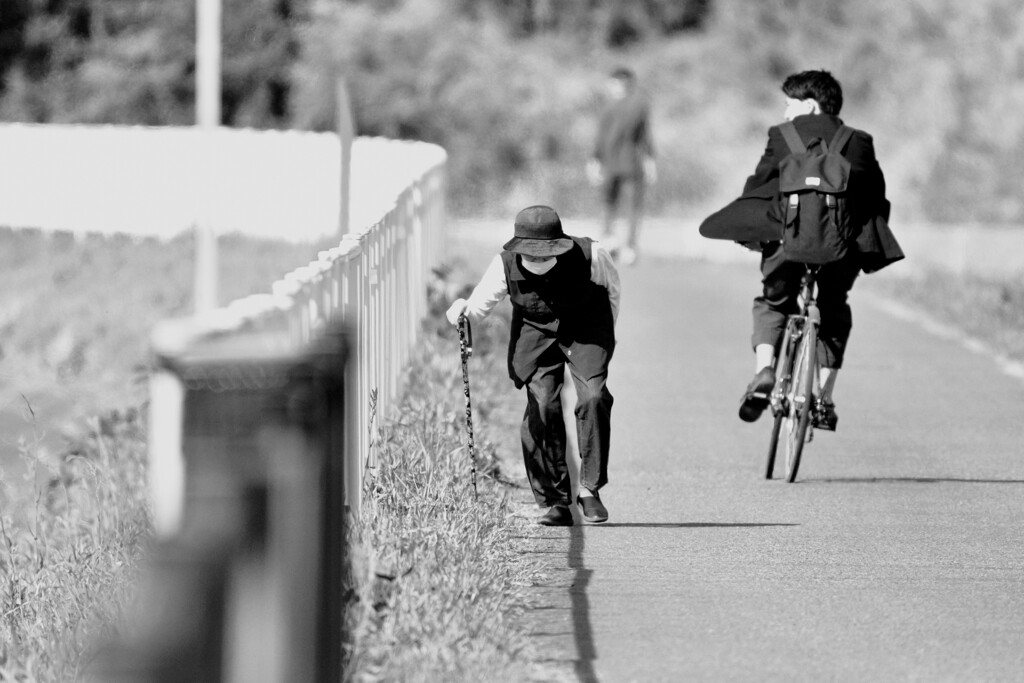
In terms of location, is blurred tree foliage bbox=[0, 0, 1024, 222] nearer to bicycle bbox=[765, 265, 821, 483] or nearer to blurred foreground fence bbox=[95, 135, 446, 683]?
bicycle bbox=[765, 265, 821, 483]

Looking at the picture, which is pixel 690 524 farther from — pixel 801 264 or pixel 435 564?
pixel 435 564

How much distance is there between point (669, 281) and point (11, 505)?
769 centimetres

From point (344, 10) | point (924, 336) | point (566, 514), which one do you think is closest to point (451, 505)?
point (566, 514)

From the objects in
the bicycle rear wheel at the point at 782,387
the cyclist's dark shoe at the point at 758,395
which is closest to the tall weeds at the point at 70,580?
the cyclist's dark shoe at the point at 758,395

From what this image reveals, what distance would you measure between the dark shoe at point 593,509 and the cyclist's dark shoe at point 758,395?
1.22m

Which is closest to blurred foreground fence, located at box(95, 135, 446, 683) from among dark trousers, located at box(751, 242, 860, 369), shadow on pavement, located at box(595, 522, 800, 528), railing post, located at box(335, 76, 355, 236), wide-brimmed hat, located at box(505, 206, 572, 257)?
wide-brimmed hat, located at box(505, 206, 572, 257)

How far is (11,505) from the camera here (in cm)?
1320

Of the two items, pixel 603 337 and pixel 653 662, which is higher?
pixel 603 337

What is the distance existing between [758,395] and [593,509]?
1.38m

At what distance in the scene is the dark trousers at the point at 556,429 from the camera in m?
8.16

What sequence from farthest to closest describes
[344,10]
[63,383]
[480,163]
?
[344,10], [480,163], [63,383]

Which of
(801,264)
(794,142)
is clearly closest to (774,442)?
(801,264)

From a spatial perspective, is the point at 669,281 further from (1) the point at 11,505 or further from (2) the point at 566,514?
(2) the point at 566,514

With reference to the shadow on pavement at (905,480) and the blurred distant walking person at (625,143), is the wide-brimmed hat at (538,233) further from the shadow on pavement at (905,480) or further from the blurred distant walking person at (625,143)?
the blurred distant walking person at (625,143)
